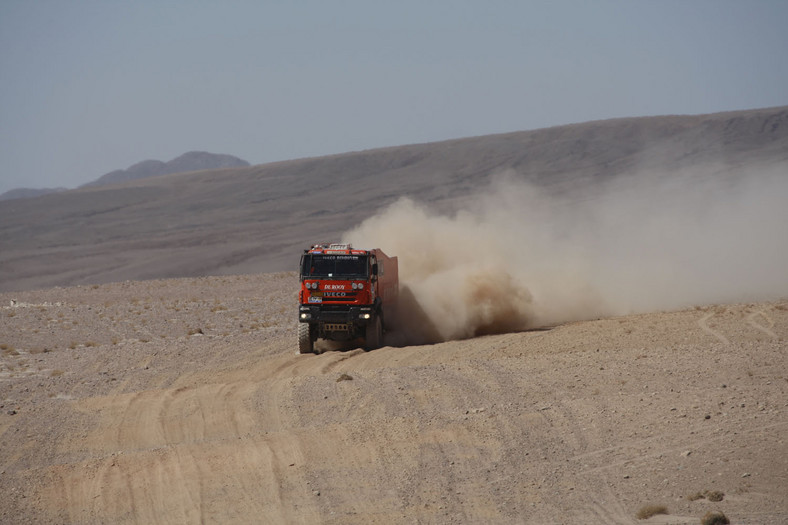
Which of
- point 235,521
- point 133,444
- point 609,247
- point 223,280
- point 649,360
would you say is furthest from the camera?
point 223,280

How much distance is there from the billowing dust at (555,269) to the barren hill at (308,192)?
51.4 meters

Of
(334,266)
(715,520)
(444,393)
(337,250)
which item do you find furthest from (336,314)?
(715,520)

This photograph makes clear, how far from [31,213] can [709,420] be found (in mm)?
158718

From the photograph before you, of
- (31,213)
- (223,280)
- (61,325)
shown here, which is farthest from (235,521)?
(31,213)

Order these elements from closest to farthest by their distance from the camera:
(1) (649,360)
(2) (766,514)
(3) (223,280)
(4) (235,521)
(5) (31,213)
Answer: (2) (766,514), (4) (235,521), (1) (649,360), (3) (223,280), (5) (31,213)

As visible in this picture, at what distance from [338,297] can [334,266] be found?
85 cm

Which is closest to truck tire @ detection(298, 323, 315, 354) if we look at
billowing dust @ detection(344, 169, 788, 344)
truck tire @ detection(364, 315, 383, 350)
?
truck tire @ detection(364, 315, 383, 350)

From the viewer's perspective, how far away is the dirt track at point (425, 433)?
35.2 ft

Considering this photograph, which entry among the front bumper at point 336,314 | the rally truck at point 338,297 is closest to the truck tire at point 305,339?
the rally truck at point 338,297

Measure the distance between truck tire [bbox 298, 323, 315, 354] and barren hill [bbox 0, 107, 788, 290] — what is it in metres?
65.0

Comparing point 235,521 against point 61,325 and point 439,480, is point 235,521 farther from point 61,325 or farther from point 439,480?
point 61,325

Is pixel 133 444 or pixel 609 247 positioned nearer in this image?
pixel 133 444

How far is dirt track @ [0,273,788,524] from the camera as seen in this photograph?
10734mm

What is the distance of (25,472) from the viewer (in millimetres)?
12648
